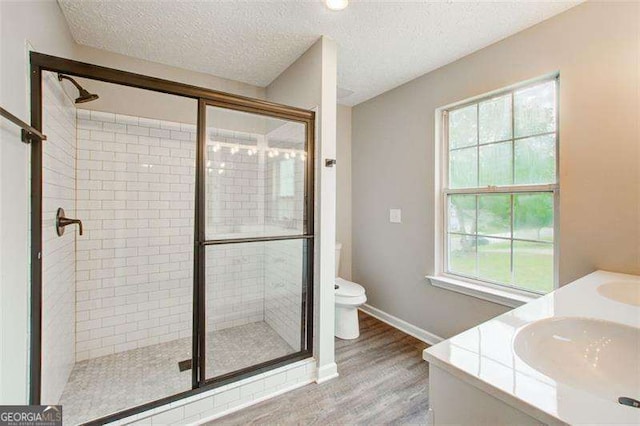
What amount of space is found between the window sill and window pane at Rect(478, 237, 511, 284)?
9 cm

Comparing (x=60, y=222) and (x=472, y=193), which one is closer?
(x=60, y=222)

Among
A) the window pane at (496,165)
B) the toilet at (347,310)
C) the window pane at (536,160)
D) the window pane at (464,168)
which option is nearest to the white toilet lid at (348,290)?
the toilet at (347,310)

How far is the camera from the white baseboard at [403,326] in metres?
2.49

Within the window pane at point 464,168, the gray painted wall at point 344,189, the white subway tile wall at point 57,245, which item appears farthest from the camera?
the gray painted wall at point 344,189

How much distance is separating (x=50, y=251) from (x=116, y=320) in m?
1.03

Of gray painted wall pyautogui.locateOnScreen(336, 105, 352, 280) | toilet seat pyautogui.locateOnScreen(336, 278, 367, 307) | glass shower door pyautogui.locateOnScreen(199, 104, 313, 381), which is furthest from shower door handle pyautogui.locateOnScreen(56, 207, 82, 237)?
gray painted wall pyautogui.locateOnScreen(336, 105, 352, 280)

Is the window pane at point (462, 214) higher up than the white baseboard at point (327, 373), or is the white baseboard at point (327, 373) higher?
the window pane at point (462, 214)

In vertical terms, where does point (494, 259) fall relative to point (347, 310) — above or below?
above

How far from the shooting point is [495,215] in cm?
215

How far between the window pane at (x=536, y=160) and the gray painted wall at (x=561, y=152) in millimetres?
104

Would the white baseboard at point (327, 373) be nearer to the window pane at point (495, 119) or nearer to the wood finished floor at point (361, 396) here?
the wood finished floor at point (361, 396)

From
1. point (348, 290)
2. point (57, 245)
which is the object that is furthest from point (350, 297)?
point (57, 245)

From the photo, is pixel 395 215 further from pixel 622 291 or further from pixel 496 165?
pixel 622 291

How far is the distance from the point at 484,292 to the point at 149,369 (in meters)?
2.55
